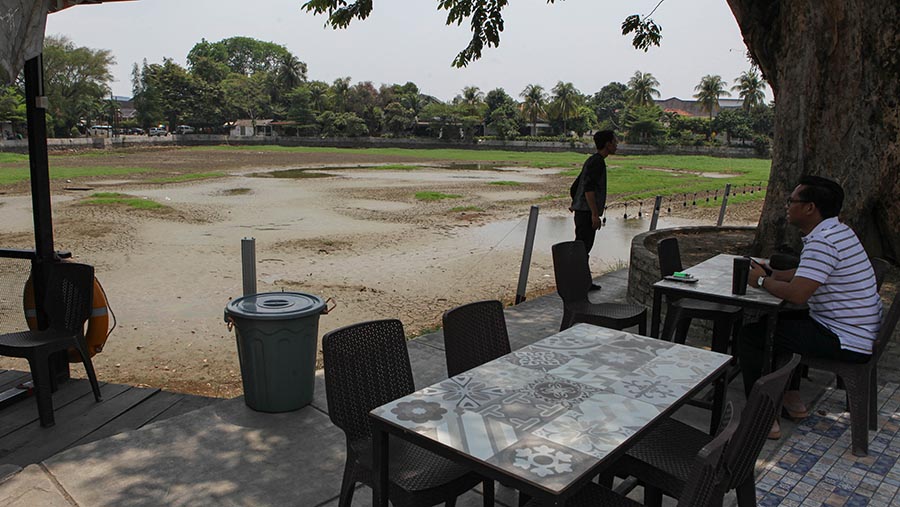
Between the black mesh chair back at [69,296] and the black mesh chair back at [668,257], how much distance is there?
14.3 feet

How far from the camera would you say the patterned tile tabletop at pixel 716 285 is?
3.91 m

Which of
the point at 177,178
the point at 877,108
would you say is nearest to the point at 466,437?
the point at 877,108

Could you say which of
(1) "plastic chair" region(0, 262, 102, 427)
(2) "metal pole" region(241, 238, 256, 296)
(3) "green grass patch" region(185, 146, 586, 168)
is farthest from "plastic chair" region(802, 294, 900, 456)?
(3) "green grass patch" region(185, 146, 586, 168)

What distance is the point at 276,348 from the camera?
405cm

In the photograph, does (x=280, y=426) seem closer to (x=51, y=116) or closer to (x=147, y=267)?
(x=147, y=267)

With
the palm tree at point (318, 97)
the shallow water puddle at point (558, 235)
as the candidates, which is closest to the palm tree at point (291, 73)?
the palm tree at point (318, 97)

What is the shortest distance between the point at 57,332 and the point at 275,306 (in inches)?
68.0

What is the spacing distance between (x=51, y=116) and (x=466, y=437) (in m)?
77.4

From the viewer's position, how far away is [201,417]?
4059 mm

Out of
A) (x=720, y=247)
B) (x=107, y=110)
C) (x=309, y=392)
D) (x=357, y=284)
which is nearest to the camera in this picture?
(x=309, y=392)

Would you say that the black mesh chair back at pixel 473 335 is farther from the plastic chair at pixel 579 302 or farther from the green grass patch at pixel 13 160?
the green grass patch at pixel 13 160

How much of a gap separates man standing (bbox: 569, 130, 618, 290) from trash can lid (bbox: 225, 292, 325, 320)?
11.6ft

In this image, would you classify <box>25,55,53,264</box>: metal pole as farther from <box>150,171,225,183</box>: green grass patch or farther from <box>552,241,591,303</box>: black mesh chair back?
<box>150,171,225,183</box>: green grass patch

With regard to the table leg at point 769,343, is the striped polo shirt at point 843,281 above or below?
above
